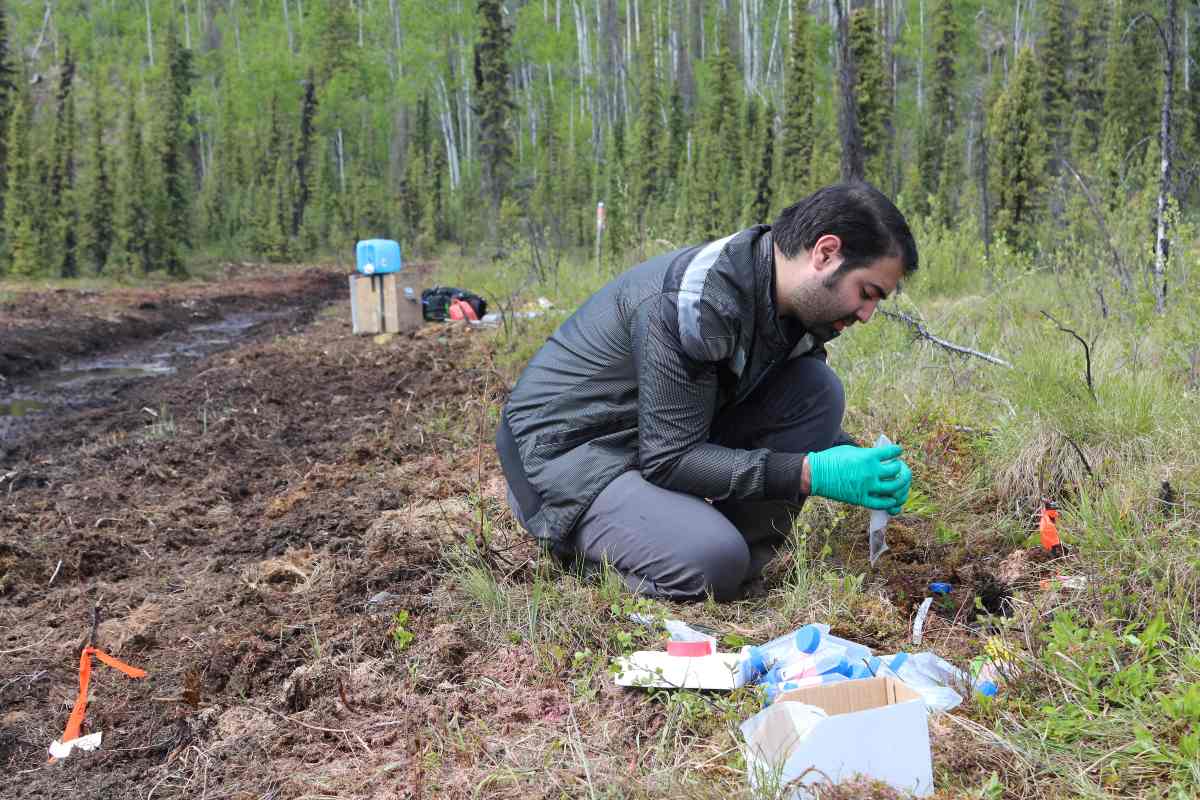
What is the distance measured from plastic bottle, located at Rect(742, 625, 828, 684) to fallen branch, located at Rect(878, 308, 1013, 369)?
209cm

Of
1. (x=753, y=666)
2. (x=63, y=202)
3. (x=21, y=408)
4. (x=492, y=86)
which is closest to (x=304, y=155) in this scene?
(x=492, y=86)

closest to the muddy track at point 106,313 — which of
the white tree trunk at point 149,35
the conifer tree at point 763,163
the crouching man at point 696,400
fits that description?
the crouching man at point 696,400

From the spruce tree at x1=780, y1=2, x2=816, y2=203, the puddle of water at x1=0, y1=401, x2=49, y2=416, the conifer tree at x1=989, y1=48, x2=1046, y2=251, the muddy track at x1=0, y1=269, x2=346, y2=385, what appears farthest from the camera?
the spruce tree at x1=780, y1=2, x2=816, y2=203

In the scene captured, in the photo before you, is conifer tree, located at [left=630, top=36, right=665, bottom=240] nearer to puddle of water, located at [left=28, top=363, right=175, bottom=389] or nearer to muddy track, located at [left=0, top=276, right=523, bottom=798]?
puddle of water, located at [left=28, top=363, right=175, bottom=389]

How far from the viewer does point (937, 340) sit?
448 centimetres

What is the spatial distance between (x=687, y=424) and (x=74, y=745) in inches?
71.3

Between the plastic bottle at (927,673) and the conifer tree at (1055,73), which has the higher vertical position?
the conifer tree at (1055,73)

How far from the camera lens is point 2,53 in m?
24.4

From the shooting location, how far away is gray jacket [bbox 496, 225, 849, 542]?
2789 millimetres

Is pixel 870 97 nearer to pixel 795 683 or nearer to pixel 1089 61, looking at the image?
pixel 1089 61

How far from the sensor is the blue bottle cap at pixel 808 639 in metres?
2.39

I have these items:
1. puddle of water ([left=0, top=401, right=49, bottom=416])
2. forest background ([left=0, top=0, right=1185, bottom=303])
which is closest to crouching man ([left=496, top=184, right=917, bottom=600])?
forest background ([left=0, top=0, right=1185, bottom=303])

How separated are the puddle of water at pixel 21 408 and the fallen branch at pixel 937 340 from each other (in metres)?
6.78

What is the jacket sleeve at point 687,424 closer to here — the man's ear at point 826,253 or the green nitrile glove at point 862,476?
the green nitrile glove at point 862,476
